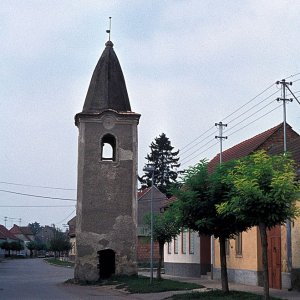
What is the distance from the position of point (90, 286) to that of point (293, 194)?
19.4 metres

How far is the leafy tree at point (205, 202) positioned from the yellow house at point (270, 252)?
324 centimetres

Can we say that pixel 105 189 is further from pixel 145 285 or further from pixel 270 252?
pixel 270 252

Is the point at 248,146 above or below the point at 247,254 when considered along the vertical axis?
above

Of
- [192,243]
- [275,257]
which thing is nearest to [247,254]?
[275,257]

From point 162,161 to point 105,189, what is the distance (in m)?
62.6

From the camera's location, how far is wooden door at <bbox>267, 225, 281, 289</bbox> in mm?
25422

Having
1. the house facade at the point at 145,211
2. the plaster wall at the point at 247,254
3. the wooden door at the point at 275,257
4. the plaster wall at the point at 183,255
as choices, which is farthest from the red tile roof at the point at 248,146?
the house facade at the point at 145,211

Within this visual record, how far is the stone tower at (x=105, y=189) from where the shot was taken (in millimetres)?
36062

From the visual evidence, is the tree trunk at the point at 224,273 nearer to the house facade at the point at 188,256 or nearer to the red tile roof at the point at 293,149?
the red tile roof at the point at 293,149

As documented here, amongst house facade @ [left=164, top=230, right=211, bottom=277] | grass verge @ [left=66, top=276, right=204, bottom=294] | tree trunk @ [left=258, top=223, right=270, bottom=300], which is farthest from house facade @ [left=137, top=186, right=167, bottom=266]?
tree trunk @ [left=258, top=223, right=270, bottom=300]

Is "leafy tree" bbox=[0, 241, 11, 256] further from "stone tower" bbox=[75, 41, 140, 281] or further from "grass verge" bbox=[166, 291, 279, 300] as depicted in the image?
"grass verge" bbox=[166, 291, 279, 300]

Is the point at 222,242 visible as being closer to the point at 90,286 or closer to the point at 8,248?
the point at 90,286

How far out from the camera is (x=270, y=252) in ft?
86.9

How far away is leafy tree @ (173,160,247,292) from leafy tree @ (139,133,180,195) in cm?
7269
